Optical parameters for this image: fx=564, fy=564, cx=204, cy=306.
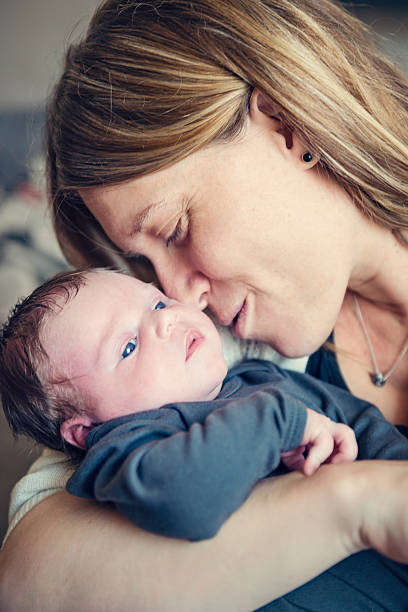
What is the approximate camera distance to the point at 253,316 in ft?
3.79

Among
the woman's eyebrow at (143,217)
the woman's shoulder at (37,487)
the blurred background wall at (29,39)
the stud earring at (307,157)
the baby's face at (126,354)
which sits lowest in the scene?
the woman's shoulder at (37,487)

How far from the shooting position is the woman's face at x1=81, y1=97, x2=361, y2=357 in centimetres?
102

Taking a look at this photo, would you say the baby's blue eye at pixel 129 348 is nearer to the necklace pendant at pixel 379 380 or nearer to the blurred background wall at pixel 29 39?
the necklace pendant at pixel 379 380

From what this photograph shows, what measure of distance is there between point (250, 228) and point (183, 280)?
20 centimetres

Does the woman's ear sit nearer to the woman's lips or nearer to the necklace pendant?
the woman's lips

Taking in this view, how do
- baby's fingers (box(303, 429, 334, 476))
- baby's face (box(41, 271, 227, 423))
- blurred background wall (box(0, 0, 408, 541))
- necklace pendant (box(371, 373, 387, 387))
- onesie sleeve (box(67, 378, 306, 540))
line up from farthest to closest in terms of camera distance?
1. blurred background wall (box(0, 0, 408, 541))
2. necklace pendant (box(371, 373, 387, 387))
3. baby's face (box(41, 271, 227, 423))
4. baby's fingers (box(303, 429, 334, 476))
5. onesie sleeve (box(67, 378, 306, 540))

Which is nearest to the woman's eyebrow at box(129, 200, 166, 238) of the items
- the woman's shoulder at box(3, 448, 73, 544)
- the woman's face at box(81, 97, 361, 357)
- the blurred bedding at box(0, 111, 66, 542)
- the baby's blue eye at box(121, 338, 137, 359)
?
the woman's face at box(81, 97, 361, 357)

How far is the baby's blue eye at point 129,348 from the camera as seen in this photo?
1002 mm

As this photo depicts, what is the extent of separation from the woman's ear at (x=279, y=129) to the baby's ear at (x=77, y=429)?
2.01ft

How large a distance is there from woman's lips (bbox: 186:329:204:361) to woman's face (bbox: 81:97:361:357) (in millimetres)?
123

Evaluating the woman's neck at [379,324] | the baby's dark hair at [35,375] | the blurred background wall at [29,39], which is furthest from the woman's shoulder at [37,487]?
the blurred background wall at [29,39]

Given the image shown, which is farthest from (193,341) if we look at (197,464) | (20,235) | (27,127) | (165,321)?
(27,127)

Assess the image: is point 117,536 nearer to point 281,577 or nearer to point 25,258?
point 281,577

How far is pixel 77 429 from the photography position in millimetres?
1038
